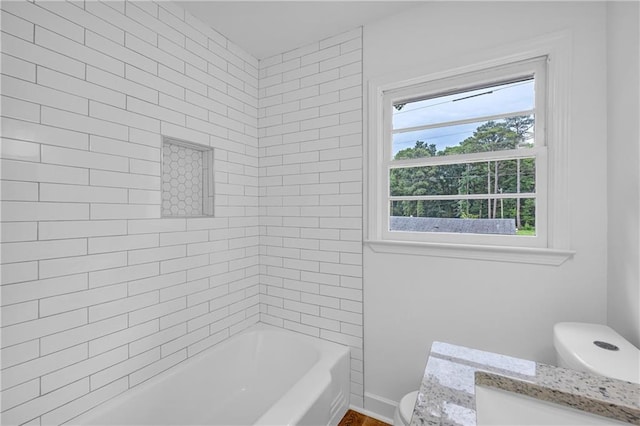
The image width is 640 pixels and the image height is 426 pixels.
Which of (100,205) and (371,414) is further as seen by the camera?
(371,414)

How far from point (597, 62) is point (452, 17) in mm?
775

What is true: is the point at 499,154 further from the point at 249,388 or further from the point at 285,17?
the point at 249,388

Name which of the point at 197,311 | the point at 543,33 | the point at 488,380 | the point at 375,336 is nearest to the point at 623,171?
the point at 543,33

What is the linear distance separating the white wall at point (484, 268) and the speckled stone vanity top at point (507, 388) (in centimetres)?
79

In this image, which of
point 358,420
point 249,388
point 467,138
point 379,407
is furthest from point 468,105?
point 249,388

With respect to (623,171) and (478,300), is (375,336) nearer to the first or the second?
(478,300)

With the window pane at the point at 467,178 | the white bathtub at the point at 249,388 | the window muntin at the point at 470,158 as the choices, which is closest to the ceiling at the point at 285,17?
the window muntin at the point at 470,158

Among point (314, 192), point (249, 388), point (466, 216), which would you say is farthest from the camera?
point (314, 192)

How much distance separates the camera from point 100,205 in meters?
1.41

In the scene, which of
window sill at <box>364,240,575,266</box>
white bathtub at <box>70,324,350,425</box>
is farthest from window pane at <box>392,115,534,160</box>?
white bathtub at <box>70,324,350,425</box>

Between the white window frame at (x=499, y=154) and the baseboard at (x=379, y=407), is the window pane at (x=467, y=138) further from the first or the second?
the baseboard at (x=379, y=407)

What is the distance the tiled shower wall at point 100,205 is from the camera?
1.16 meters

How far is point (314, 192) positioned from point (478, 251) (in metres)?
1.14

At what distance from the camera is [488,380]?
0.79m
